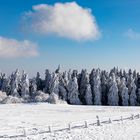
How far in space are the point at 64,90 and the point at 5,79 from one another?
25586mm

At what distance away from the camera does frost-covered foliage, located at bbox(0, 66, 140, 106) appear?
97.2 m

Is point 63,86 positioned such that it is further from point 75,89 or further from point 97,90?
point 97,90

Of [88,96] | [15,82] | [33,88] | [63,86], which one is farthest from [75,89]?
[15,82]

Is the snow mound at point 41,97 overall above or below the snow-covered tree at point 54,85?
below

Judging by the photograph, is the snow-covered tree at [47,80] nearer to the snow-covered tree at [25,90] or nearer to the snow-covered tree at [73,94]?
the snow-covered tree at [25,90]

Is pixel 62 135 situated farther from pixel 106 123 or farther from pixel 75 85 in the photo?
pixel 75 85

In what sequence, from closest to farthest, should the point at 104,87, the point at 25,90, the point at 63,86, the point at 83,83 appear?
the point at 25,90
the point at 63,86
the point at 104,87
the point at 83,83

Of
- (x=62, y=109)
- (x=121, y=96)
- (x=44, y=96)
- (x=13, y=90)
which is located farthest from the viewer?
(x=13, y=90)

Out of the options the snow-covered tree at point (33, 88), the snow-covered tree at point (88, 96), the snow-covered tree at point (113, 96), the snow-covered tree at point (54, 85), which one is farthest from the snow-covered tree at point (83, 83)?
the snow-covered tree at point (33, 88)

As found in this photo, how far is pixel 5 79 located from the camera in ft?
384

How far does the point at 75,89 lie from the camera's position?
9969cm

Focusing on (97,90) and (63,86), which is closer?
(97,90)

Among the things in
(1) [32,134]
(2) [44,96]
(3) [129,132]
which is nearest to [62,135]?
(1) [32,134]

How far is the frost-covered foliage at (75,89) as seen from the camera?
97.2 metres
